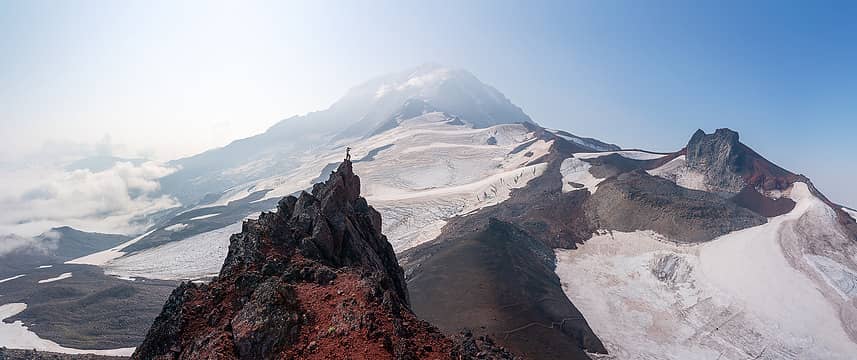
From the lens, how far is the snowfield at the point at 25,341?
42438 mm

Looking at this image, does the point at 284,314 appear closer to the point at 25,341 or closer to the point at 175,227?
the point at 25,341

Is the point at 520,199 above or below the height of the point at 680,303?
above

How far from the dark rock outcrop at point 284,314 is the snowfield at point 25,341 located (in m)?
38.0

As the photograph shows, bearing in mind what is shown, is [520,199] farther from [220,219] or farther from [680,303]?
[220,219]

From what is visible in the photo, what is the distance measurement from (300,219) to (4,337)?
5741cm

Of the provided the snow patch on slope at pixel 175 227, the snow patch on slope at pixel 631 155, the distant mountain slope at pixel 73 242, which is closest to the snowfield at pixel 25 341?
the snow patch on slope at pixel 175 227

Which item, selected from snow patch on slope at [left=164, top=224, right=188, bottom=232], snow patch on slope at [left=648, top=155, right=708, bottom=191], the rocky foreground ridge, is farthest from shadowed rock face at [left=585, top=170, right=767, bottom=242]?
snow patch on slope at [left=164, top=224, right=188, bottom=232]

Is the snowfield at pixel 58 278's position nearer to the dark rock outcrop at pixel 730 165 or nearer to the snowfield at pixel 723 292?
the snowfield at pixel 723 292

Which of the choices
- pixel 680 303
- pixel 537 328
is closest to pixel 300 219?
pixel 537 328

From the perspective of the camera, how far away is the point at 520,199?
3401 inches

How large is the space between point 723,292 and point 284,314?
50.0 m

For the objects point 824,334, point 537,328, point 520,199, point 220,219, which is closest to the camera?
point 537,328

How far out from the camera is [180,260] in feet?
267

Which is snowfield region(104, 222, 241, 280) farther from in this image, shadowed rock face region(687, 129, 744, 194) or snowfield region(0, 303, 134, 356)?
shadowed rock face region(687, 129, 744, 194)
